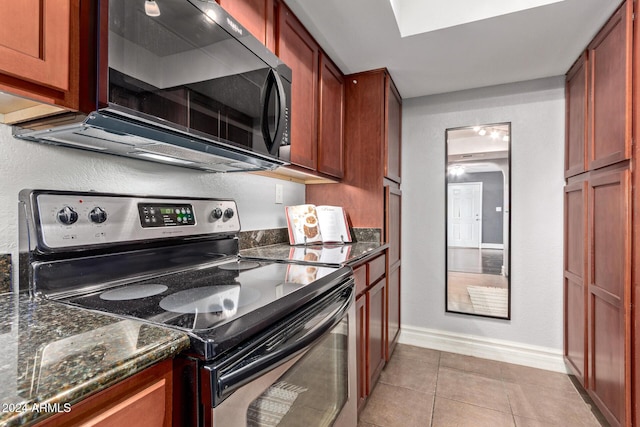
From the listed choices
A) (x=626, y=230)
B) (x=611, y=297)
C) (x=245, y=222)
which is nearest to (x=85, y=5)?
(x=245, y=222)

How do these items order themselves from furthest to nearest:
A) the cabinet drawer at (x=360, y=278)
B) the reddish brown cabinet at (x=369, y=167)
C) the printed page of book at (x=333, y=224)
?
the reddish brown cabinet at (x=369, y=167) < the printed page of book at (x=333, y=224) < the cabinet drawer at (x=360, y=278)

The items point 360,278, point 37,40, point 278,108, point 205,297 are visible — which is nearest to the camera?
point 37,40

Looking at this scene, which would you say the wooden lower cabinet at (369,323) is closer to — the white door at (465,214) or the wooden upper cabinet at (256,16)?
the white door at (465,214)

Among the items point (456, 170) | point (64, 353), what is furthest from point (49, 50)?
point (456, 170)

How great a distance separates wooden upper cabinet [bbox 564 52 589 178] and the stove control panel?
2242 mm

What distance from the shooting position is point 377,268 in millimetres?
1952

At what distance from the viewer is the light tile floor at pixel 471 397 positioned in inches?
68.8

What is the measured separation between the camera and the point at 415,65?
222cm

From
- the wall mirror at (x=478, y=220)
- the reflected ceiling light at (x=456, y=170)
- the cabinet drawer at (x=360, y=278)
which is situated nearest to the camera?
the cabinet drawer at (x=360, y=278)

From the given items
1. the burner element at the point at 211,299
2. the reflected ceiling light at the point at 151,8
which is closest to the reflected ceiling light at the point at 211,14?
the reflected ceiling light at the point at 151,8

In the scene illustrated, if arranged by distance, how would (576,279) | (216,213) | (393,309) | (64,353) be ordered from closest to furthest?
(64,353) → (216,213) → (576,279) → (393,309)

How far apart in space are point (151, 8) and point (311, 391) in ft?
3.87

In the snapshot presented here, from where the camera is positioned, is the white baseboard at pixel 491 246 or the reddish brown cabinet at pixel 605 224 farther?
the white baseboard at pixel 491 246

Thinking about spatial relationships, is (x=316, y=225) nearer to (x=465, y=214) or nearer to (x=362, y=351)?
(x=362, y=351)
